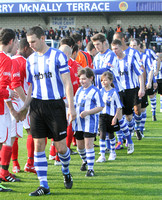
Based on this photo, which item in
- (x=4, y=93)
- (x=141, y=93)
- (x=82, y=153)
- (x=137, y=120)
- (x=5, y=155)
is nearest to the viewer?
(x=4, y=93)

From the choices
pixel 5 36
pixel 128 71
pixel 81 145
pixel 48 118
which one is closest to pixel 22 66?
pixel 5 36

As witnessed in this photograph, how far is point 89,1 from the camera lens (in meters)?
38.9

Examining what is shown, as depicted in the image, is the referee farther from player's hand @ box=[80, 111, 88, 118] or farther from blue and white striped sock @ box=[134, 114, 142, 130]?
blue and white striped sock @ box=[134, 114, 142, 130]

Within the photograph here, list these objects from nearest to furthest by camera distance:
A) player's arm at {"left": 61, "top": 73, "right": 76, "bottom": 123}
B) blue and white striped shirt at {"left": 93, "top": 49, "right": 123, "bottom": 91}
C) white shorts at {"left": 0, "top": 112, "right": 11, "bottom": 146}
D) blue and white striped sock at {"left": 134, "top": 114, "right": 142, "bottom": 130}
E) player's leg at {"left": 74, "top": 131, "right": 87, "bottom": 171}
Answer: player's arm at {"left": 61, "top": 73, "right": 76, "bottom": 123} < white shorts at {"left": 0, "top": 112, "right": 11, "bottom": 146} < player's leg at {"left": 74, "top": 131, "right": 87, "bottom": 171} < blue and white striped shirt at {"left": 93, "top": 49, "right": 123, "bottom": 91} < blue and white striped sock at {"left": 134, "top": 114, "right": 142, "bottom": 130}

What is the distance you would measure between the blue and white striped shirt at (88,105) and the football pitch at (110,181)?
2.24 feet

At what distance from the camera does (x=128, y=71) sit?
727 cm

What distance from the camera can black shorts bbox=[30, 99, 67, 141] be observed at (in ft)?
14.4

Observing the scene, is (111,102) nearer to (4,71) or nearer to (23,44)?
(23,44)

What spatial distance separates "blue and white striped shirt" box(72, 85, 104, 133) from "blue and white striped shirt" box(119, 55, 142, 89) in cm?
191

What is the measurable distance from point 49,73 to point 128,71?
3150 mm

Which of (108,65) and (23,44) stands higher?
(23,44)

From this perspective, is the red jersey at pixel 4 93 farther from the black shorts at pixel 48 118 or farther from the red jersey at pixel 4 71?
the black shorts at pixel 48 118

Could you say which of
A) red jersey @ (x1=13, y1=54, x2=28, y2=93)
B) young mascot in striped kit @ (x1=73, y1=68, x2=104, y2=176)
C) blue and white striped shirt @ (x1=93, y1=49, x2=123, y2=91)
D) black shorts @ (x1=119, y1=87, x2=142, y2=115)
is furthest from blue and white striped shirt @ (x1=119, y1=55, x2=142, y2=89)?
red jersey @ (x1=13, y1=54, x2=28, y2=93)

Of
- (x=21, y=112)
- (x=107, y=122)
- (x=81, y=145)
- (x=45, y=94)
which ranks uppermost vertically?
(x=45, y=94)
